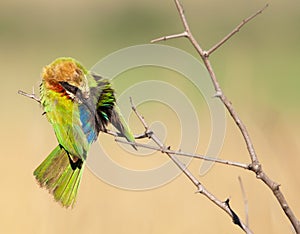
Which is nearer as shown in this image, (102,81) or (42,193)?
(102,81)

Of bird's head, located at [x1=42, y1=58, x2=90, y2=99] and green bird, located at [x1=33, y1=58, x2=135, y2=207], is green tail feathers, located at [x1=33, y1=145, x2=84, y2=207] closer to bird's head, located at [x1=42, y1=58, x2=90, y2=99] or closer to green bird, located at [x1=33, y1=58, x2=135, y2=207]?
green bird, located at [x1=33, y1=58, x2=135, y2=207]

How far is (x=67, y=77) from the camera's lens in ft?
6.31

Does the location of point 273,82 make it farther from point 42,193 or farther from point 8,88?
point 42,193

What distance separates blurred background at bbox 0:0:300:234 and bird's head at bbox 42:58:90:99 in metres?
0.80

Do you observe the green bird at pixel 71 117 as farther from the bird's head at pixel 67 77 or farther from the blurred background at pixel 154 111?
the blurred background at pixel 154 111

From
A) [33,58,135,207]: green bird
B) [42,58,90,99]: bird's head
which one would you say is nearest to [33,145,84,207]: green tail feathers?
[33,58,135,207]: green bird

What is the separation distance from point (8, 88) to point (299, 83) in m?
2.96

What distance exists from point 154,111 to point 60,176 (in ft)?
14.8

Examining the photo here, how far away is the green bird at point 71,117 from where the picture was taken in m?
1.93

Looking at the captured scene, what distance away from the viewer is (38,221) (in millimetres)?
3318

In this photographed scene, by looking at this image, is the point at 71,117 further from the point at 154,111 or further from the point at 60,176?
the point at 154,111

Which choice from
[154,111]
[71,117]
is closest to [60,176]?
[71,117]

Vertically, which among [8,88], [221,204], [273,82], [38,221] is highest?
[273,82]

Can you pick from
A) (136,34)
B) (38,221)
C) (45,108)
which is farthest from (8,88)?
(45,108)
